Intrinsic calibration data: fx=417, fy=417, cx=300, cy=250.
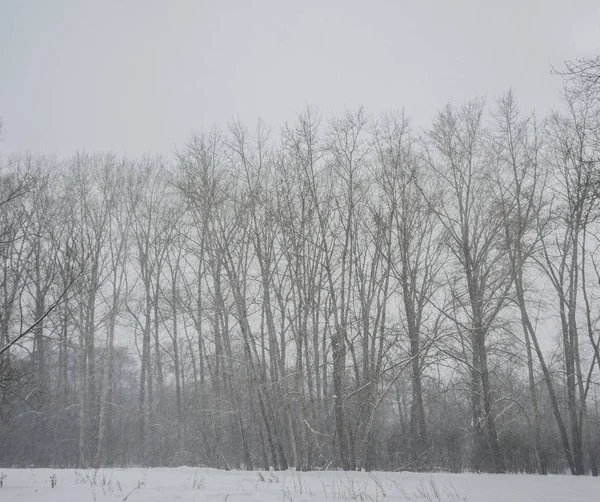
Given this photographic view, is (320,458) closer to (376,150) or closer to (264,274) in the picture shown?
(264,274)

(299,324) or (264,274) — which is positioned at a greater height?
(264,274)

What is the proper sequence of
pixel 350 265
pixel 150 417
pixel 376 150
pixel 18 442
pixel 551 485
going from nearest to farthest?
pixel 551 485 < pixel 350 265 < pixel 376 150 < pixel 18 442 < pixel 150 417

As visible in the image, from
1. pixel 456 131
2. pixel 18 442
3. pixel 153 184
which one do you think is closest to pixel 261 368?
pixel 456 131

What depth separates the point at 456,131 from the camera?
43.5 ft

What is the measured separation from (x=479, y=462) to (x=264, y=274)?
780cm

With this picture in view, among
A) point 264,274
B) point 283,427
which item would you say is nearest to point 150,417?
point 283,427

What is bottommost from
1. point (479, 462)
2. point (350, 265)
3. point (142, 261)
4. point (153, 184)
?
point (479, 462)

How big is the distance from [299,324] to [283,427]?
3841mm

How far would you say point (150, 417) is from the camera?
68.8ft

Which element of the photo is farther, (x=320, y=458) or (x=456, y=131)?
(x=456, y=131)

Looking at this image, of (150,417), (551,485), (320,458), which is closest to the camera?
(551,485)

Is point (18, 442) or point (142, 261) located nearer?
point (18, 442)

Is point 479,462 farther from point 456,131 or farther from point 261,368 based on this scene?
point 456,131

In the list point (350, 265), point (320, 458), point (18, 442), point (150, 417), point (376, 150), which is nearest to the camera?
point (320, 458)
